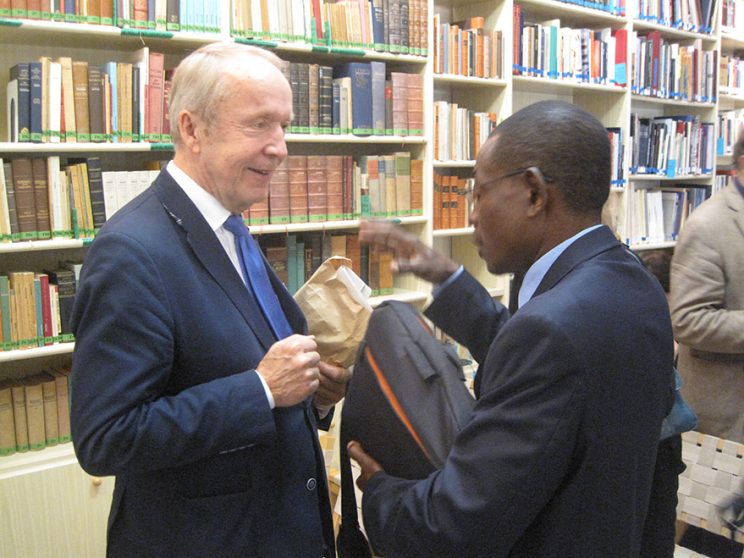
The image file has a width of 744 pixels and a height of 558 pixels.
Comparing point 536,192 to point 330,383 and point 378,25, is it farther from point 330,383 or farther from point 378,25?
point 378,25

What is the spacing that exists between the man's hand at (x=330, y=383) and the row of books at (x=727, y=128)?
17.2ft

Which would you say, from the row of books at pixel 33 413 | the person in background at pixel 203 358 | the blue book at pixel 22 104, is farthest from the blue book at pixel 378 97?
the person in background at pixel 203 358

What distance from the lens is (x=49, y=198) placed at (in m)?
2.63

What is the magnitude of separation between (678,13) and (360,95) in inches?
117

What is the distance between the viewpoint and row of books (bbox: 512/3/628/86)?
4090 mm

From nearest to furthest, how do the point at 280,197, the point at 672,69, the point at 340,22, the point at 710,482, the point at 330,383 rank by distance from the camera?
the point at 330,383, the point at 710,482, the point at 280,197, the point at 340,22, the point at 672,69

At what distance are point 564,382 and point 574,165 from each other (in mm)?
342

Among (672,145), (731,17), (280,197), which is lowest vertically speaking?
(280,197)

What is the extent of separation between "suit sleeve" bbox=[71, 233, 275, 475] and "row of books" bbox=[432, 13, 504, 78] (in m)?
2.80

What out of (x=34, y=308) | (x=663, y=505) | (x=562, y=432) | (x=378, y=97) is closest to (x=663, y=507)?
(x=663, y=505)

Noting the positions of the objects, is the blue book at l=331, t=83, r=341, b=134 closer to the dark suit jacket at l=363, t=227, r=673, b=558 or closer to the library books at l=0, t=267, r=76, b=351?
the library books at l=0, t=267, r=76, b=351

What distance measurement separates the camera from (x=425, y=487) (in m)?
1.06

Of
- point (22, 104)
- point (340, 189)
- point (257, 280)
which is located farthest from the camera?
point (340, 189)

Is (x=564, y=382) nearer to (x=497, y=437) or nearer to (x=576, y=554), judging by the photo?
(x=497, y=437)
